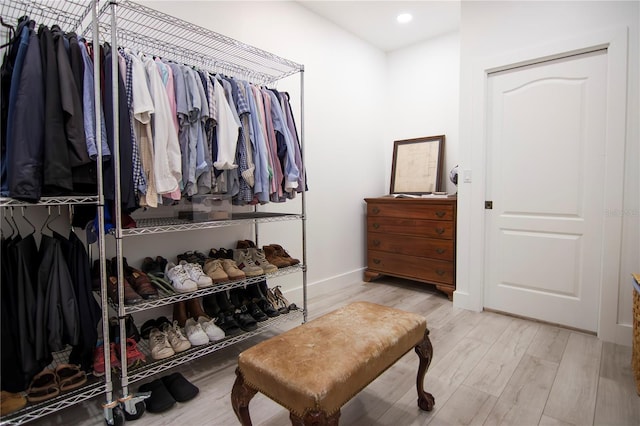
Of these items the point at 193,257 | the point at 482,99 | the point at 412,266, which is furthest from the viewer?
the point at 412,266

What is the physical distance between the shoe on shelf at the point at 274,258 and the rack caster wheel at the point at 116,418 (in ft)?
3.61

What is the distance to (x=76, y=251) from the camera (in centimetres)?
148

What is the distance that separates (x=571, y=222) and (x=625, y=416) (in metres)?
1.28

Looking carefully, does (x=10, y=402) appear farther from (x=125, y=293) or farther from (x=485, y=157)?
(x=485, y=157)

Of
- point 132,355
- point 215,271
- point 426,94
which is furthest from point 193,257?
point 426,94

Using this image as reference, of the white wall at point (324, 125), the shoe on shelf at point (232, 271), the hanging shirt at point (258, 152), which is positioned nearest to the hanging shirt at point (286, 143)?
the hanging shirt at point (258, 152)

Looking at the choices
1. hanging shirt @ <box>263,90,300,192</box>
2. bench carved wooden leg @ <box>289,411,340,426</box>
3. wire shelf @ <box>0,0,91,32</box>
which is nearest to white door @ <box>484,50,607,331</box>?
hanging shirt @ <box>263,90,300,192</box>

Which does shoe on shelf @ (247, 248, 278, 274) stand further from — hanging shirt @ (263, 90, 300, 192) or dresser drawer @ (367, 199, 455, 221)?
dresser drawer @ (367, 199, 455, 221)

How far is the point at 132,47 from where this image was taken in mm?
2031

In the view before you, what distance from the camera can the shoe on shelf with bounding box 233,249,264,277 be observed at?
2.05 m

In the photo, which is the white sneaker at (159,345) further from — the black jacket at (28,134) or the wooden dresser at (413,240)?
the wooden dresser at (413,240)

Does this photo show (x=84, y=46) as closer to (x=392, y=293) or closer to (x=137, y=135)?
(x=137, y=135)

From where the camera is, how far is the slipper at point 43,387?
4.47 feet

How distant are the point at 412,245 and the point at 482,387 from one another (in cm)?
167
